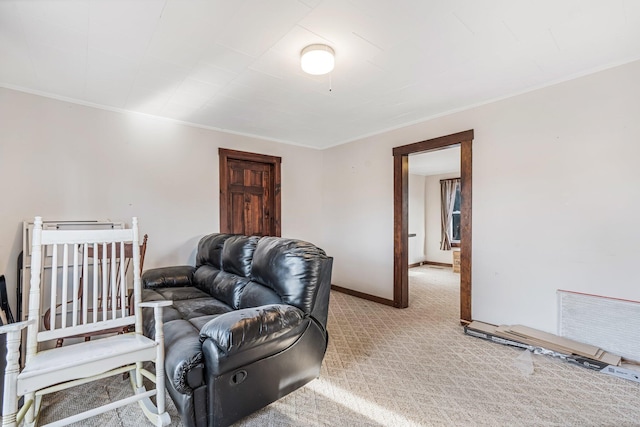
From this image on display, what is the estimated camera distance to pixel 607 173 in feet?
7.97

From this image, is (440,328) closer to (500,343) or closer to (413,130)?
(500,343)

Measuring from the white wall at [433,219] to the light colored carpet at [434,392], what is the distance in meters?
4.95

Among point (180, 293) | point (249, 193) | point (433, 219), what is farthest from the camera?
point (433, 219)

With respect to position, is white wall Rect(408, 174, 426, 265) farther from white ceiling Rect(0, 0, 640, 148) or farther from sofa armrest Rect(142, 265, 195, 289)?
sofa armrest Rect(142, 265, 195, 289)

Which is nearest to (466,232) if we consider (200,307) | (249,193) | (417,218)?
(200,307)

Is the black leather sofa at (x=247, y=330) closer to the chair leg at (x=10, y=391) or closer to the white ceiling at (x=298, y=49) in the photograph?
the chair leg at (x=10, y=391)

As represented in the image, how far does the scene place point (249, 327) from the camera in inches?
64.7

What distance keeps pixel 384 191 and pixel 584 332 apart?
254 cm

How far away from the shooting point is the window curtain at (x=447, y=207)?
736 centimetres

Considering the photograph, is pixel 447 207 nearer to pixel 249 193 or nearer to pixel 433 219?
pixel 433 219

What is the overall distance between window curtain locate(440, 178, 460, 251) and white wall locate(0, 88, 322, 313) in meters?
5.04

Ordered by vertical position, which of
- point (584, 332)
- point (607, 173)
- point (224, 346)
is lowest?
point (584, 332)

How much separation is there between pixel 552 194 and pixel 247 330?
9.51 ft

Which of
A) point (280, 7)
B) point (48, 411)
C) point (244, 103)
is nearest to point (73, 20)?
point (280, 7)
